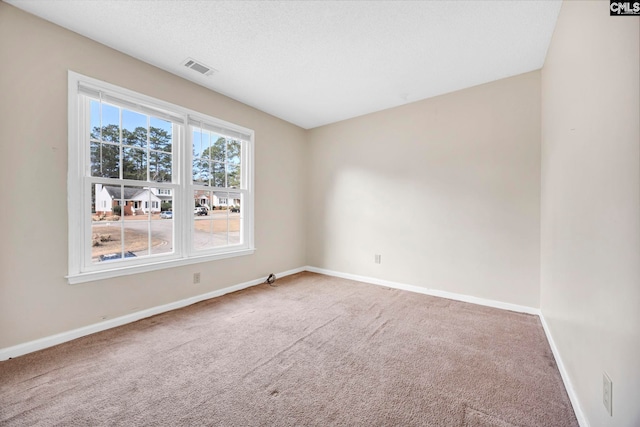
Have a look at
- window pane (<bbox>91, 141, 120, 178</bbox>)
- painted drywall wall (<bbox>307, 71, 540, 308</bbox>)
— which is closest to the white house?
window pane (<bbox>91, 141, 120, 178</bbox>)

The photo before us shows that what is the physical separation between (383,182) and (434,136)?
0.91 metres

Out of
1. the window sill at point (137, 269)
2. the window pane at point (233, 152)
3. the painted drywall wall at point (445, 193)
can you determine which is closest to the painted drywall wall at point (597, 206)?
the painted drywall wall at point (445, 193)

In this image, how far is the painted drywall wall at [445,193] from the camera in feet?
8.96

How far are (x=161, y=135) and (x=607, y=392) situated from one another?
3827 millimetres

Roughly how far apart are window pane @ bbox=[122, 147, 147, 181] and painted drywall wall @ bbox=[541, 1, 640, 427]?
11.4ft

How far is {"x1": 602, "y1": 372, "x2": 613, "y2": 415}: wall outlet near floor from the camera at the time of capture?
102 cm

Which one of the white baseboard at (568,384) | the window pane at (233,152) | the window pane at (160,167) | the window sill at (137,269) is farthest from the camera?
the window pane at (233,152)

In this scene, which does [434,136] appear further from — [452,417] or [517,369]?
[452,417]

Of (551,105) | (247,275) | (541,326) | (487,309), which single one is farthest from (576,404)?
(247,275)

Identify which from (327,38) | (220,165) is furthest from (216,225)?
(327,38)

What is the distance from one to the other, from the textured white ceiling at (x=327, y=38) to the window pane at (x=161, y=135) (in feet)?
1.96

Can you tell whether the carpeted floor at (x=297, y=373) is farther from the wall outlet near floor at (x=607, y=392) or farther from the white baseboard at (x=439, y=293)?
the wall outlet near floor at (x=607, y=392)

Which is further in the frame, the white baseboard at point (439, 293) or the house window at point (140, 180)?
the white baseboard at point (439, 293)

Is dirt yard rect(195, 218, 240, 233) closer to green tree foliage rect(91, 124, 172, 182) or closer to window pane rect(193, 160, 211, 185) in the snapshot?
window pane rect(193, 160, 211, 185)
